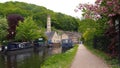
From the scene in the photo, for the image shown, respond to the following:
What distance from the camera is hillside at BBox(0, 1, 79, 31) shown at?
123725mm

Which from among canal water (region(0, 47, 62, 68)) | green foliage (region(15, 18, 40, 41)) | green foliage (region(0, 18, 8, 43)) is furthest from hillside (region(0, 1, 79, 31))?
canal water (region(0, 47, 62, 68))

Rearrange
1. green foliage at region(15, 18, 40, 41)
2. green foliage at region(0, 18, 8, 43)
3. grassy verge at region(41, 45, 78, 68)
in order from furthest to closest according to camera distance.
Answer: green foliage at region(0, 18, 8, 43), green foliage at region(15, 18, 40, 41), grassy verge at region(41, 45, 78, 68)

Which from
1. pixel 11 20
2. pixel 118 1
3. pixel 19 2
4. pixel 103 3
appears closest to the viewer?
pixel 118 1

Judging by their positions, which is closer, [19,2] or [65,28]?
[19,2]

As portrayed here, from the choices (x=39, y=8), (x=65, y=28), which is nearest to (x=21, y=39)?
(x=39, y=8)

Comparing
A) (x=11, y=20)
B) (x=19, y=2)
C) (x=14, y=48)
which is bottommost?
(x=14, y=48)

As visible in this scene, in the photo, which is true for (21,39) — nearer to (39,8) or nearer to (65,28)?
(39,8)

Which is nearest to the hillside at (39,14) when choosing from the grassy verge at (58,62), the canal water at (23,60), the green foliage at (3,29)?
the green foliage at (3,29)

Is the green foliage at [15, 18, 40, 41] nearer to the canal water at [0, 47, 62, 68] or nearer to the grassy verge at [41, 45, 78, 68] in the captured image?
the canal water at [0, 47, 62, 68]

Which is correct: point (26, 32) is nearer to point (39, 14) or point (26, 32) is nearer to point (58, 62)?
point (58, 62)

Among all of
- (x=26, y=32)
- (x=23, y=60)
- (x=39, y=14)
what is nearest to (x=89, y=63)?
(x=23, y=60)

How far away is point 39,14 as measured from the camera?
5566 inches

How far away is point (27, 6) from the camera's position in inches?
5581

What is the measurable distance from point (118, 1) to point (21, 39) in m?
54.6
